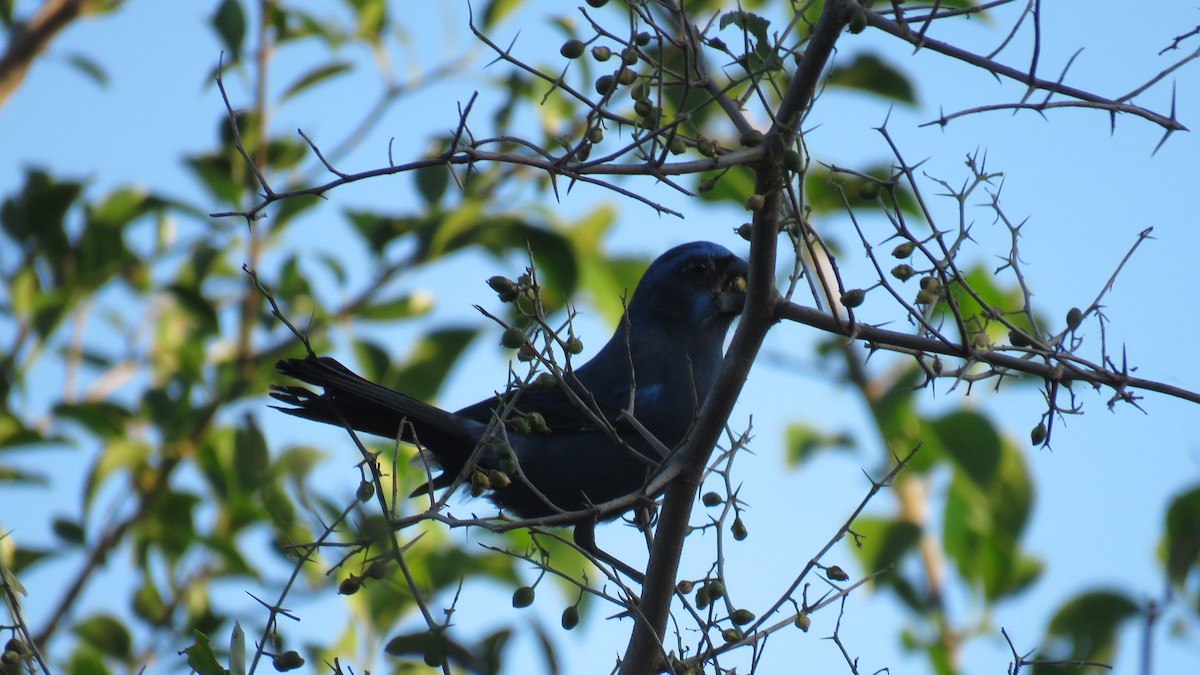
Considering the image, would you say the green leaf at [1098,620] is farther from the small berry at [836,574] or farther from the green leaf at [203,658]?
the green leaf at [203,658]

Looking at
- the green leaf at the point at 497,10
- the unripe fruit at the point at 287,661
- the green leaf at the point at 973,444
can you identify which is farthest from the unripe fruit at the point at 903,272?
the green leaf at the point at 497,10

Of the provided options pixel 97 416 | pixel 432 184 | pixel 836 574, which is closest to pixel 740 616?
pixel 836 574

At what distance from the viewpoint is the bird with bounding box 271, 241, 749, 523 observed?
15.6ft

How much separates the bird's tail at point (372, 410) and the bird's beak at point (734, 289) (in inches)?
52.2

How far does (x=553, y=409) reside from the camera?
5.33 metres

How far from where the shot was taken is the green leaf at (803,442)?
6648mm

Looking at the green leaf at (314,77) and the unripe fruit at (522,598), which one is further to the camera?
the green leaf at (314,77)

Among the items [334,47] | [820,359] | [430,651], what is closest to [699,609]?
[430,651]

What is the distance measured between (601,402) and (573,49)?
2.77 meters

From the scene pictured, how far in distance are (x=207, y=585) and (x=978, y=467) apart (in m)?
3.39

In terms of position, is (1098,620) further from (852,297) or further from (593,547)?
(852,297)

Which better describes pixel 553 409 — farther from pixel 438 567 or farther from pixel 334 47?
pixel 334 47

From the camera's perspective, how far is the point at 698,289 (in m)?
5.74

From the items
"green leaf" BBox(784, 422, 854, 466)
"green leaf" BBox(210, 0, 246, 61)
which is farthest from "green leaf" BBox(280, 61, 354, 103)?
"green leaf" BBox(784, 422, 854, 466)
